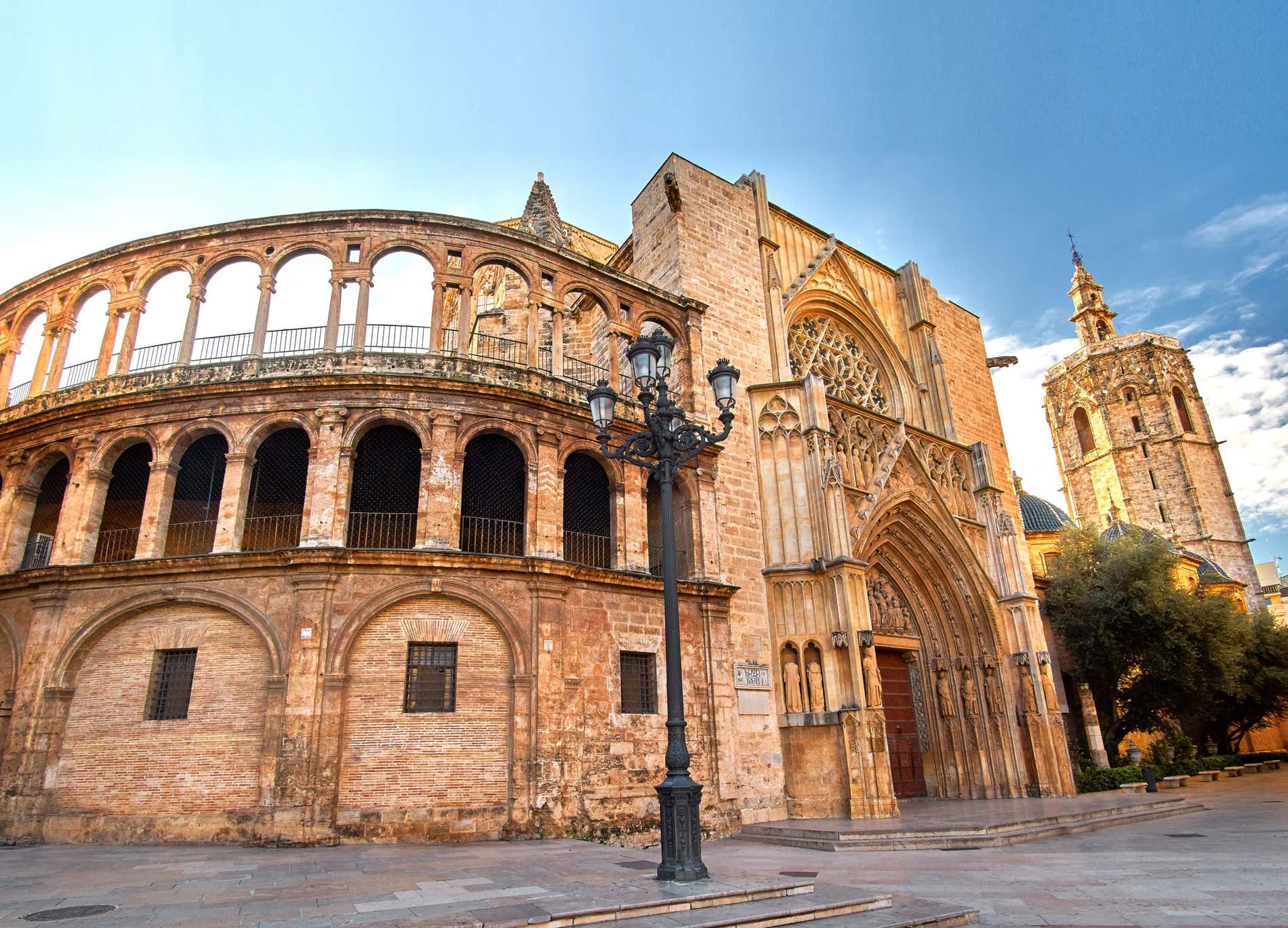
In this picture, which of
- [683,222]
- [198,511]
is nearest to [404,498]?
[198,511]

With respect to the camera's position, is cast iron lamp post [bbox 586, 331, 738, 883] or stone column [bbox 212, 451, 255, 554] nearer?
cast iron lamp post [bbox 586, 331, 738, 883]

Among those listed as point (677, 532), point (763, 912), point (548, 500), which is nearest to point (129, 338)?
point (548, 500)

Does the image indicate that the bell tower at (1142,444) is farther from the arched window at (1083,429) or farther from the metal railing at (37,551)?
the metal railing at (37,551)

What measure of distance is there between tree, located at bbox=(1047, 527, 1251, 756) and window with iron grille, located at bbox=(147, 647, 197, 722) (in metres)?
23.7

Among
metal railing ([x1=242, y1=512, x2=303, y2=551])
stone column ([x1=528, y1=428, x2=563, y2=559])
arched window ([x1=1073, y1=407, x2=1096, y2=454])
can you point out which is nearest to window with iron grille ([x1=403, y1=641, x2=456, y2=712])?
stone column ([x1=528, y1=428, x2=563, y2=559])

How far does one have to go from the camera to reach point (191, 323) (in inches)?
559

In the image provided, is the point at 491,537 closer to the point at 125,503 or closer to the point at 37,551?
the point at 125,503

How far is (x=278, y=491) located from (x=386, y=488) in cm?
238

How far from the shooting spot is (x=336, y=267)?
14242 millimetres

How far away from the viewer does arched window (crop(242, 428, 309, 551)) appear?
46.1 ft

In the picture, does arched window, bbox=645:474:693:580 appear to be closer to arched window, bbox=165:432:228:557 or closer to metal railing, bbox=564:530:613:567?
metal railing, bbox=564:530:613:567

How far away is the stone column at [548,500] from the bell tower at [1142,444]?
146 ft

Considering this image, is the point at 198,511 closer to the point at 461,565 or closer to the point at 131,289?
the point at 131,289

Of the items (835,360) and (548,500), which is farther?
(835,360)
